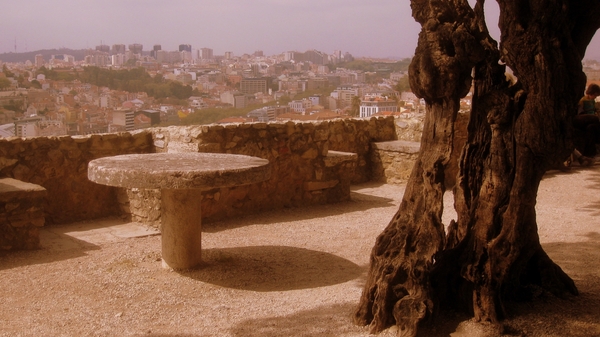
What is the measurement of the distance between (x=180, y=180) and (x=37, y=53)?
1034 cm

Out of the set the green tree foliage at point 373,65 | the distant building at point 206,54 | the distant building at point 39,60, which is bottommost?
Result: the distant building at point 39,60

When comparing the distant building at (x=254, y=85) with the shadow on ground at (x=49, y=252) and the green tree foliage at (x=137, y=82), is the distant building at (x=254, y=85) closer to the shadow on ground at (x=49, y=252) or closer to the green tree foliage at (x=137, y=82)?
the green tree foliage at (x=137, y=82)

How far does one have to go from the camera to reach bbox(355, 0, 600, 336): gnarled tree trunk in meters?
3.23

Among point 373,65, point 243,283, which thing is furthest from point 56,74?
point 373,65

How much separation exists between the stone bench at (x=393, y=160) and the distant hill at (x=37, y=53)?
7492 millimetres

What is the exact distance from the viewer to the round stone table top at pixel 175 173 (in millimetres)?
4250

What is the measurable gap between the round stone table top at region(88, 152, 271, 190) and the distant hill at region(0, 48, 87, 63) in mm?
7996

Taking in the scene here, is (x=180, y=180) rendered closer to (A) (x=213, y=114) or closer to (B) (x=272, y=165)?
(B) (x=272, y=165)

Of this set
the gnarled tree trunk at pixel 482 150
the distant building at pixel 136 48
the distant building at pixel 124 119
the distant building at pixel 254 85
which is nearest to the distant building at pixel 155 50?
the distant building at pixel 136 48

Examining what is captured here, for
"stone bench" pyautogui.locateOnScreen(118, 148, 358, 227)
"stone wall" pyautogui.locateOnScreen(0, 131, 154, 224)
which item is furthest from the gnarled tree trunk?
"stone wall" pyautogui.locateOnScreen(0, 131, 154, 224)

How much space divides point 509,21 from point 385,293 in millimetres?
1726

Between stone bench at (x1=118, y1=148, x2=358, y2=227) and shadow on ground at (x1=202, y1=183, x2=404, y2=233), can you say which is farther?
shadow on ground at (x1=202, y1=183, x2=404, y2=233)

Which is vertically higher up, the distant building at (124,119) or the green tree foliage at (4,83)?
the green tree foliage at (4,83)

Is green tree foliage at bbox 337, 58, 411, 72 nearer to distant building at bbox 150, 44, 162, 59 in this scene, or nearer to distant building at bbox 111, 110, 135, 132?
distant building at bbox 150, 44, 162, 59
